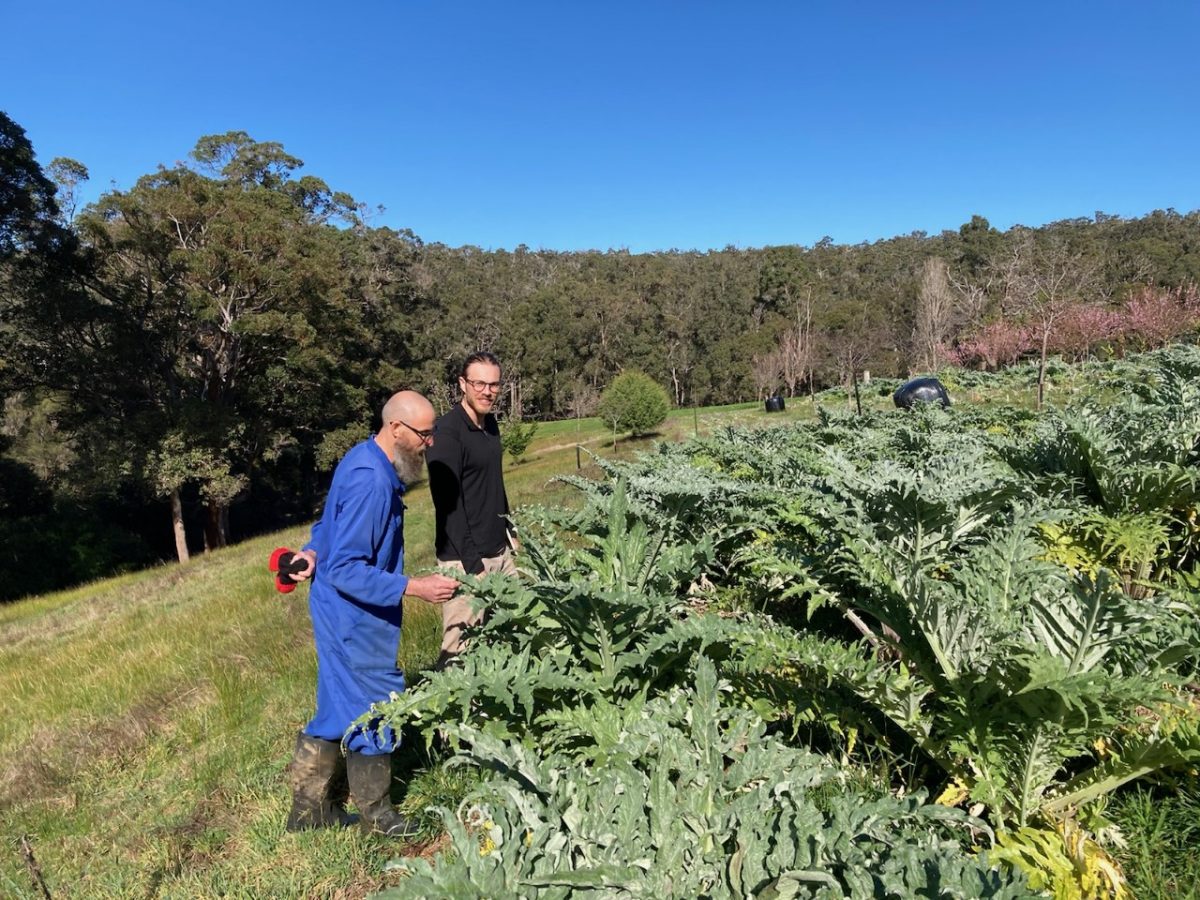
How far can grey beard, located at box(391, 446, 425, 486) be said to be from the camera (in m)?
3.00

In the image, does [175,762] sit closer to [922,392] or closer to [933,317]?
[922,392]

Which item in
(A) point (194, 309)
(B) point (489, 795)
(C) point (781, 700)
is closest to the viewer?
(B) point (489, 795)

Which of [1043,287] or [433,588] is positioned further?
[1043,287]

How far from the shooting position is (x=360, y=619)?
9.24 ft

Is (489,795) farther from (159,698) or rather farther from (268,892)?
(159,698)

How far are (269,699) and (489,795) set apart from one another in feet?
11.5

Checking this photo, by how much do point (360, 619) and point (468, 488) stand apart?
49.4 inches

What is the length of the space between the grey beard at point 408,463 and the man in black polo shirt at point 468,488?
1.76 feet

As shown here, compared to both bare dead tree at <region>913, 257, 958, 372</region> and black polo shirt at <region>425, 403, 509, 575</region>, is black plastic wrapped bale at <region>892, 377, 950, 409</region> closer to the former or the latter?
black polo shirt at <region>425, 403, 509, 575</region>

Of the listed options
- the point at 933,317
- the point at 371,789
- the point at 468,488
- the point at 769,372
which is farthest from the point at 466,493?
the point at 933,317

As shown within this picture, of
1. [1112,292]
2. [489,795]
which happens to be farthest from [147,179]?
[1112,292]

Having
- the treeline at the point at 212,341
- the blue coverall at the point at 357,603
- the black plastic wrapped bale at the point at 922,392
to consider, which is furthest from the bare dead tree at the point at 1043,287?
the blue coverall at the point at 357,603

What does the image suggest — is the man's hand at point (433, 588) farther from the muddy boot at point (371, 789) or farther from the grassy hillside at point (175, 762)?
the grassy hillside at point (175, 762)

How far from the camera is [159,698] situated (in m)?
4.96
